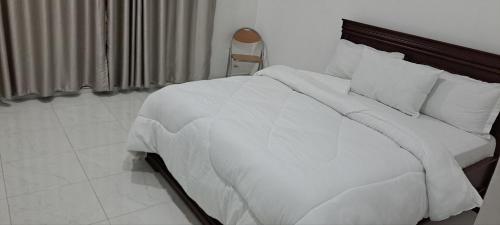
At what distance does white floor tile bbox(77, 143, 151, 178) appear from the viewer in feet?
8.05

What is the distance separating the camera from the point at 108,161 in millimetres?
2570

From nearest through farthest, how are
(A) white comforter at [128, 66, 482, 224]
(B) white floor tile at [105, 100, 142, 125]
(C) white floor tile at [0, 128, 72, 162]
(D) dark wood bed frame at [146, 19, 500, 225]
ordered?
1. (A) white comforter at [128, 66, 482, 224]
2. (D) dark wood bed frame at [146, 19, 500, 225]
3. (C) white floor tile at [0, 128, 72, 162]
4. (B) white floor tile at [105, 100, 142, 125]

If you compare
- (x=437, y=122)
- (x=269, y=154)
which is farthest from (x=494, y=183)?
(x=437, y=122)

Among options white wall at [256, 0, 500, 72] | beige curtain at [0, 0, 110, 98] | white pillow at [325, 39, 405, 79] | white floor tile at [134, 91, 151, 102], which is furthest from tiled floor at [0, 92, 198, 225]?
white wall at [256, 0, 500, 72]

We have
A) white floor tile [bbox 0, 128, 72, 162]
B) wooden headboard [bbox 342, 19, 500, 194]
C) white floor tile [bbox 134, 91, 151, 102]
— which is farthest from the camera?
white floor tile [bbox 134, 91, 151, 102]

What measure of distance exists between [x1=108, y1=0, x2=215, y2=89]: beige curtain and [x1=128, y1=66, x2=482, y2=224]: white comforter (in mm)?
1344

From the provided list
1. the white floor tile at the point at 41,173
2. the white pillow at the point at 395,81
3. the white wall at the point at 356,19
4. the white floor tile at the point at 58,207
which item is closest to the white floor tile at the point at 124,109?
the white floor tile at the point at 41,173

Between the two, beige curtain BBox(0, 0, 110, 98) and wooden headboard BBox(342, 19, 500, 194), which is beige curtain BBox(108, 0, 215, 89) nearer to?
beige curtain BBox(0, 0, 110, 98)

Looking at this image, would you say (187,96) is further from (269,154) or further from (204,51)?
(204,51)

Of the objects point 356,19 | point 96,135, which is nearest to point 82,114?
point 96,135

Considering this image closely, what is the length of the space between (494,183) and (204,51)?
11.9ft

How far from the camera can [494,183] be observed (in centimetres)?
63

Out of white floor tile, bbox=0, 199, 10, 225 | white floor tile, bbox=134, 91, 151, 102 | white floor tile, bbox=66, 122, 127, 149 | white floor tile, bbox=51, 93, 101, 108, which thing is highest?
white floor tile, bbox=134, 91, 151, 102

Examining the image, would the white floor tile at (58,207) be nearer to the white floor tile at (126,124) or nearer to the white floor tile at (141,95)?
the white floor tile at (126,124)
